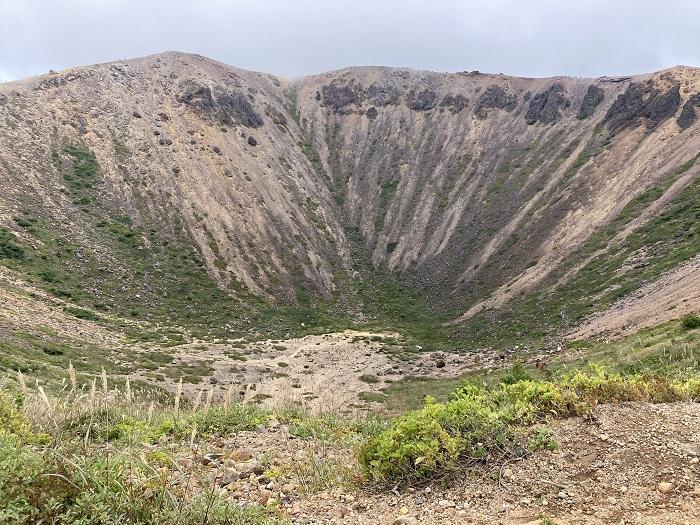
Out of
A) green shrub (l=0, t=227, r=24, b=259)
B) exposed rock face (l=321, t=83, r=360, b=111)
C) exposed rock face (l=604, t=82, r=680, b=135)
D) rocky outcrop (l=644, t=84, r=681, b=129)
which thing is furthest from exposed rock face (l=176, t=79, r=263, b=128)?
rocky outcrop (l=644, t=84, r=681, b=129)

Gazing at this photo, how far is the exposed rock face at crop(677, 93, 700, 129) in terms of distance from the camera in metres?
58.7

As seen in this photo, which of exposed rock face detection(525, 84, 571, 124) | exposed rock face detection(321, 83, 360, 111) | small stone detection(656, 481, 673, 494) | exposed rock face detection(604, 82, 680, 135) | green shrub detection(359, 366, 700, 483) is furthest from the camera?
exposed rock face detection(321, 83, 360, 111)

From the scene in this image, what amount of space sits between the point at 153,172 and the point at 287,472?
215 ft

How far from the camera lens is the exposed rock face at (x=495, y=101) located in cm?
9300

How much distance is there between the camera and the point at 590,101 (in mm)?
80625

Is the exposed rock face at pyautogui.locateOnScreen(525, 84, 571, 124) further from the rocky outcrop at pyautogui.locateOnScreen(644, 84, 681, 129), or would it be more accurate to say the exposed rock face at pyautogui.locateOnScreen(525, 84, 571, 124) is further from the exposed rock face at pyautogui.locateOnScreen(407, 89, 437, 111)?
the exposed rock face at pyautogui.locateOnScreen(407, 89, 437, 111)

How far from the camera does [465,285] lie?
5988 cm

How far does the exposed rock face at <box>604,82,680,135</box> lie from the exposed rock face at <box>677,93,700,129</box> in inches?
56.2

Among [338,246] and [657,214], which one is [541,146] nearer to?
[657,214]

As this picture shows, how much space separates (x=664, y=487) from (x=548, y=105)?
94529mm

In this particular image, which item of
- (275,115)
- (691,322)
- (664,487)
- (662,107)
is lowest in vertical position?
(691,322)

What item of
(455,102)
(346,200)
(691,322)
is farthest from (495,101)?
(691,322)

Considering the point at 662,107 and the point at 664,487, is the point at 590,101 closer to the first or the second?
the point at 662,107

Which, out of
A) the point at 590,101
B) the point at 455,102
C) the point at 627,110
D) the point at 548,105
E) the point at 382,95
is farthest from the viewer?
the point at 382,95
